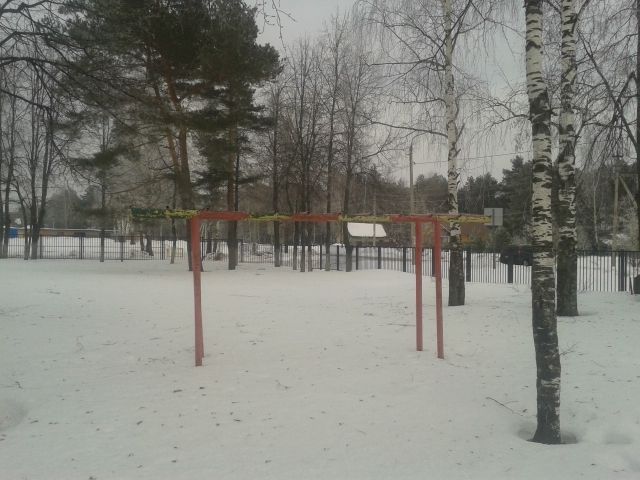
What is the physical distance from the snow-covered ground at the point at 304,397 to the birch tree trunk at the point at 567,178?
69cm

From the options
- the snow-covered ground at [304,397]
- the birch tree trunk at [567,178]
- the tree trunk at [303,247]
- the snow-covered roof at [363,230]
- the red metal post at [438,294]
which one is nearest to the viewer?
the snow-covered ground at [304,397]

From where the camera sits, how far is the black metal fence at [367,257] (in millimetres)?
16938

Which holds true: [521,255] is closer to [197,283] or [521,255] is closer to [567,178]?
[567,178]

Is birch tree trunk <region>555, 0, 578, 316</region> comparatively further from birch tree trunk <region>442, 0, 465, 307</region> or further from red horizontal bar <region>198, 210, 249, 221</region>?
red horizontal bar <region>198, 210, 249, 221</region>

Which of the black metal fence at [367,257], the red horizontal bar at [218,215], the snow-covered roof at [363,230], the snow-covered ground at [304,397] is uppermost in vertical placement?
the snow-covered roof at [363,230]

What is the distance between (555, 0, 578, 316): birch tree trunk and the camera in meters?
8.09

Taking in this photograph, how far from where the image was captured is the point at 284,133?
22359mm

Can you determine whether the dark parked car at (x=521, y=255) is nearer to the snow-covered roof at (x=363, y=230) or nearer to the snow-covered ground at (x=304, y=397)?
the snow-covered ground at (x=304, y=397)

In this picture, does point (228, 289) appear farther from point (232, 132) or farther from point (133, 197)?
point (133, 197)

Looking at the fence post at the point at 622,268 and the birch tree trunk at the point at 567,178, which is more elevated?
the birch tree trunk at the point at 567,178

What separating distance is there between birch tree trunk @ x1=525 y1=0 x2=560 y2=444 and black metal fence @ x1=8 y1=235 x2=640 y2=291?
1112 cm

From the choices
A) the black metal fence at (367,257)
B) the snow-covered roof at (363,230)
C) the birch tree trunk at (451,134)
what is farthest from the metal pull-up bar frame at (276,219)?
the snow-covered roof at (363,230)

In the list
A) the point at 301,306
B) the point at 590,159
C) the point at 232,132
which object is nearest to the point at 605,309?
the point at 590,159

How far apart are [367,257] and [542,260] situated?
18.5 metres
